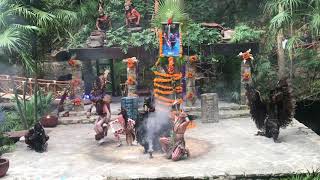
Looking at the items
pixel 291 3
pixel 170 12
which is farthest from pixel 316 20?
pixel 170 12

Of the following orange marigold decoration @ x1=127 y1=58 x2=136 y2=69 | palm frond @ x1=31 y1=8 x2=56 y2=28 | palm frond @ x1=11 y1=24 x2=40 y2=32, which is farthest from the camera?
orange marigold decoration @ x1=127 y1=58 x2=136 y2=69

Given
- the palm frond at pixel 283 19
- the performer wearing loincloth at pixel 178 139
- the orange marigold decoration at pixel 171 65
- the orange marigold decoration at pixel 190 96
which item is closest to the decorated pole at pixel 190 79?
the orange marigold decoration at pixel 190 96

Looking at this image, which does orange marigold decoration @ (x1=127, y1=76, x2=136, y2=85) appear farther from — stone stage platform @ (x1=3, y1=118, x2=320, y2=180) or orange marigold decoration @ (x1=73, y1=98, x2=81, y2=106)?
stone stage platform @ (x1=3, y1=118, x2=320, y2=180)

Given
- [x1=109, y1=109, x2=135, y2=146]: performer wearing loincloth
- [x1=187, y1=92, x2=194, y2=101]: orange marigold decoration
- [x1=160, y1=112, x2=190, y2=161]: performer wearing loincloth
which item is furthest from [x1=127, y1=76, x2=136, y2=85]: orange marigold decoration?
[x1=160, y1=112, x2=190, y2=161]: performer wearing loincloth

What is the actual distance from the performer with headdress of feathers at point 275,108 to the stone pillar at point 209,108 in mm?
2365

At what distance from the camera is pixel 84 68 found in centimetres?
2066

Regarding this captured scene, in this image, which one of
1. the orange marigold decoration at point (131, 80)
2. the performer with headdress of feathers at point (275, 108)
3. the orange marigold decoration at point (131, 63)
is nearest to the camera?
the performer with headdress of feathers at point (275, 108)

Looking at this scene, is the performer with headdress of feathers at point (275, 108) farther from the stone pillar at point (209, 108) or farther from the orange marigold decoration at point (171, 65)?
the orange marigold decoration at point (171, 65)

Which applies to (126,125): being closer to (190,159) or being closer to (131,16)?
(190,159)

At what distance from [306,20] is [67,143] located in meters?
7.55

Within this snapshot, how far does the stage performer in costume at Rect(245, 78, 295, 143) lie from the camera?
516 inches

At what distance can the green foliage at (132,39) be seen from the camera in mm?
17078

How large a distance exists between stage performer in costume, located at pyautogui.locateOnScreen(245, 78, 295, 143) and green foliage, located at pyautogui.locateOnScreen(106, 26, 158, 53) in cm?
468

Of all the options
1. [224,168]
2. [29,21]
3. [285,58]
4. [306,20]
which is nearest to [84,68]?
[29,21]
